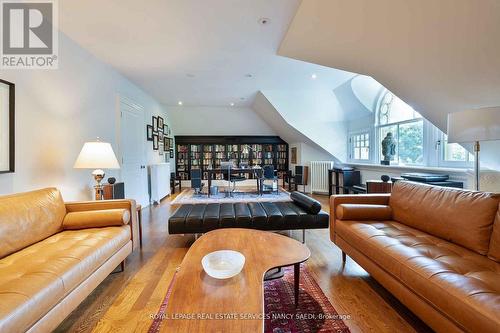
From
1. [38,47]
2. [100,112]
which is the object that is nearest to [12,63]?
[38,47]

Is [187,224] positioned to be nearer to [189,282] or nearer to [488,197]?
[189,282]

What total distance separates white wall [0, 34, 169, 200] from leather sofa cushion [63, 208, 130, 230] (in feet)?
1.76

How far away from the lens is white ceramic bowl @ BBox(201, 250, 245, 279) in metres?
1.27

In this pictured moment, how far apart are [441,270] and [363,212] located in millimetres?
1015

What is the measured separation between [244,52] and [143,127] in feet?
9.55

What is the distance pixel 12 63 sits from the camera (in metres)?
2.15

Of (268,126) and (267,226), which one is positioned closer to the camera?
(267,226)

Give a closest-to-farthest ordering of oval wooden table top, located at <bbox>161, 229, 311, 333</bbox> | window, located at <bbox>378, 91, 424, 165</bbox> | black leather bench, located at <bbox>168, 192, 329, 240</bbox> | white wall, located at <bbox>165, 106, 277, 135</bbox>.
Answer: oval wooden table top, located at <bbox>161, 229, 311, 333</bbox>
black leather bench, located at <bbox>168, 192, 329, 240</bbox>
window, located at <bbox>378, 91, 424, 165</bbox>
white wall, located at <bbox>165, 106, 277, 135</bbox>

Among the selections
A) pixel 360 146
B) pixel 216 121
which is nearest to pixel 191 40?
pixel 360 146

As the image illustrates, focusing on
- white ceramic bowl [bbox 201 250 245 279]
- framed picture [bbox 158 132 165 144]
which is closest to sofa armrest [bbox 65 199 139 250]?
white ceramic bowl [bbox 201 250 245 279]

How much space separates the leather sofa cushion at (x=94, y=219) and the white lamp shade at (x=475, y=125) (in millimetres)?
3150

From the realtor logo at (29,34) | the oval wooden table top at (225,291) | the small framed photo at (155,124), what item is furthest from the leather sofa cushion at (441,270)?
the small framed photo at (155,124)

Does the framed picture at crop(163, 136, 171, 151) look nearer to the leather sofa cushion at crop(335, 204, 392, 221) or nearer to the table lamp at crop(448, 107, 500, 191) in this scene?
the leather sofa cushion at crop(335, 204, 392, 221)

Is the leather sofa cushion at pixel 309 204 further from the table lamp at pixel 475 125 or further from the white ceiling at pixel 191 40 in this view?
the white ceiling at pixel 191 40
